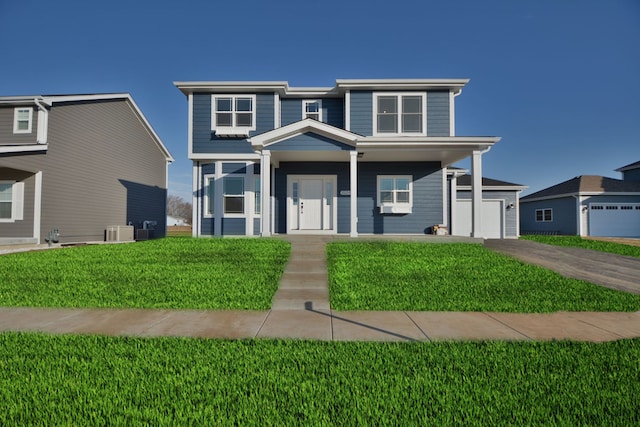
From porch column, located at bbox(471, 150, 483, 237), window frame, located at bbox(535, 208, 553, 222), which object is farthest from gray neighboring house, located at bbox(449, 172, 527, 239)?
window frame, located at bbox(535, 208, 553, 222)

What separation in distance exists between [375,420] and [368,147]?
954 cm

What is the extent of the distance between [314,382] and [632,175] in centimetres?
3364

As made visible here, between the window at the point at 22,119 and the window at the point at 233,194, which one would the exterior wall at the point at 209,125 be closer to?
the window at the point at 233,194

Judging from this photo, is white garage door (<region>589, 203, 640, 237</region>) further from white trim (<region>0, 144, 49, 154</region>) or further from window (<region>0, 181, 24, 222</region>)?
window (<region>0, 181, 24, 222</region>)

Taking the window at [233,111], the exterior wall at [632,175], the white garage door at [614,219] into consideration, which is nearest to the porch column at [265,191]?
the window at [233,111]

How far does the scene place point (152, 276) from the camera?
22.3ft

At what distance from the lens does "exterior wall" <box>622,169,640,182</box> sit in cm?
2423

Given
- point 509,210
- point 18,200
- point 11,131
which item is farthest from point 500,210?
point 11,131

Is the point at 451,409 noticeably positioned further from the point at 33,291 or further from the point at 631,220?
the point at 631,220

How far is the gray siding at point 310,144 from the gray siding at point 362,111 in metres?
2.49

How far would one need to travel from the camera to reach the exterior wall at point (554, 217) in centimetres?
2058

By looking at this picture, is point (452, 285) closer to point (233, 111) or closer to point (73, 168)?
point (233, 111)

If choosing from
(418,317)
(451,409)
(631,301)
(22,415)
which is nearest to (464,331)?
(418,317)

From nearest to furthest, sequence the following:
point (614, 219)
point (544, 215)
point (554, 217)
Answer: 1. point (614, 219)
2. point (554, 217)
3. point (544, 215)
